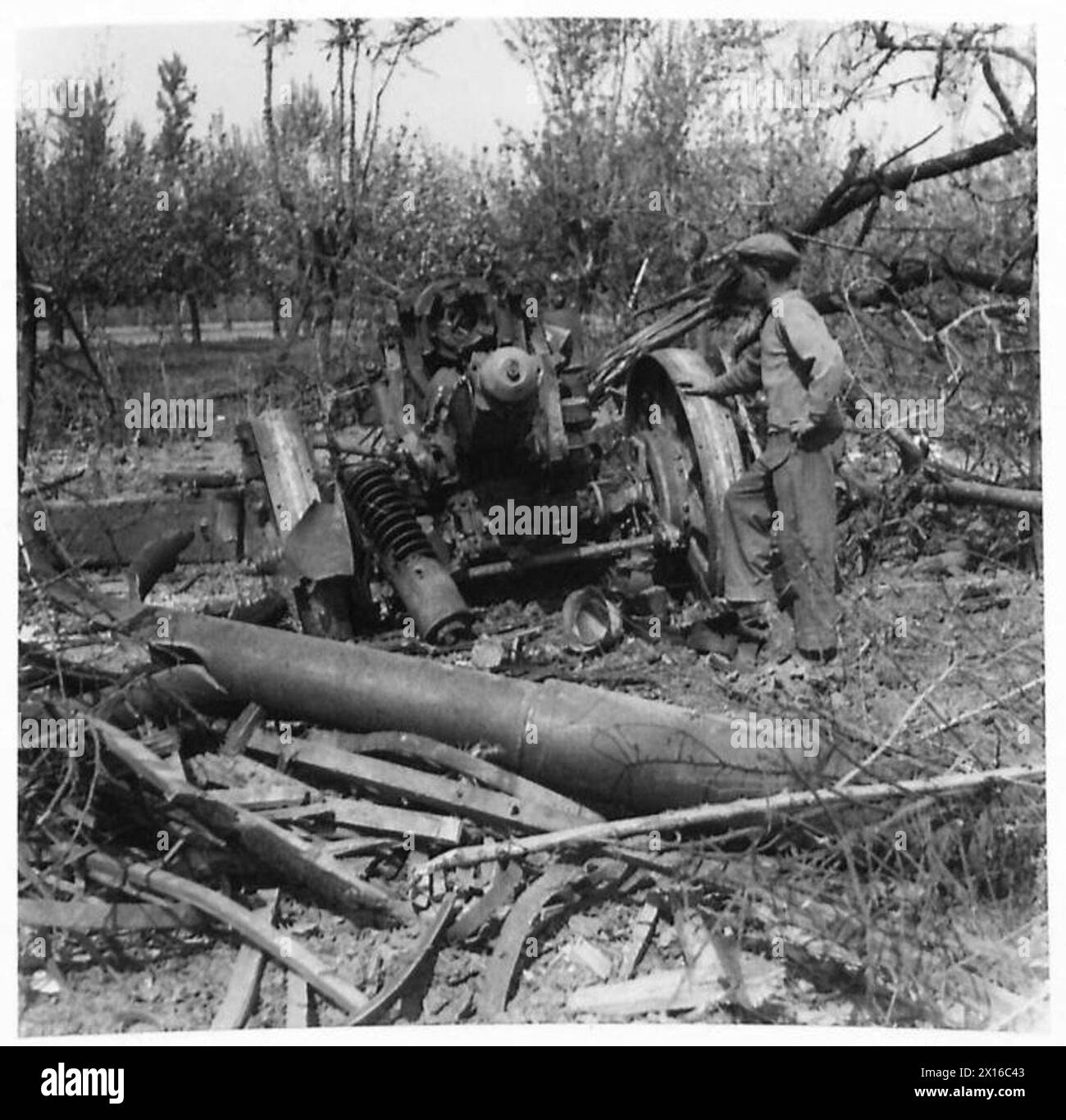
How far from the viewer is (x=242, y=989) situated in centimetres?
400

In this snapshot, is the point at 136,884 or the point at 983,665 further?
the point at 983,665

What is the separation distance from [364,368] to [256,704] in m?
2.92

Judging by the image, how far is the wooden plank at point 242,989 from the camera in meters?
3.96

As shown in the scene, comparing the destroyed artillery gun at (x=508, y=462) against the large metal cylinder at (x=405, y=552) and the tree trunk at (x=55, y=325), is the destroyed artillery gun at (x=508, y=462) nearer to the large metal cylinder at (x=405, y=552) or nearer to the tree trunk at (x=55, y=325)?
the large metal cylinder at (x=405, y=552)

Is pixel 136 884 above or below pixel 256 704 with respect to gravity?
below

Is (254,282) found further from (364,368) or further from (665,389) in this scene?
(665,389)

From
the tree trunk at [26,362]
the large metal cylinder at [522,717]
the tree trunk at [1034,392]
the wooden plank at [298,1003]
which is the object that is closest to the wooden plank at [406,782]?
the large metal cylinder at [522,717]

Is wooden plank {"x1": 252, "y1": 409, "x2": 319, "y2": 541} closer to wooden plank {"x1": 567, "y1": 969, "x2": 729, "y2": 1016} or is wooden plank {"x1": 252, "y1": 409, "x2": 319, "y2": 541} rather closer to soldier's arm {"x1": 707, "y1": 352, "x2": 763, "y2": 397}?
soldier's arm {"x1": 707, "y1": 352, "x2": 763, "y2": 397}

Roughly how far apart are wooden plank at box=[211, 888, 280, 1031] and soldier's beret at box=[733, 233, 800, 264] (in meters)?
3.59

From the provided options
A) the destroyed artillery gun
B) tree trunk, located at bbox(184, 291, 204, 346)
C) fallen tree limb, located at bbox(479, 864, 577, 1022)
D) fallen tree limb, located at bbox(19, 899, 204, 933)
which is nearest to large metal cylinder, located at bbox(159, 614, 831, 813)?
fallen tree limb, located at bbox(479, 864, 577, 1022)

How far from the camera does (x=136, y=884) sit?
4.21 meters

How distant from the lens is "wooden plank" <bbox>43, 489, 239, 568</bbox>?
653 centimetres
